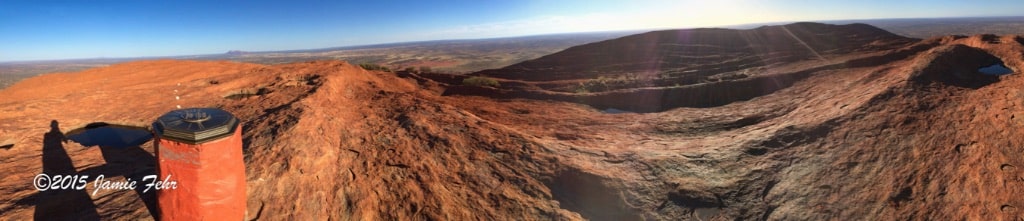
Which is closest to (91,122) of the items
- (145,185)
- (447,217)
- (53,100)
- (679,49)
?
(53,100)

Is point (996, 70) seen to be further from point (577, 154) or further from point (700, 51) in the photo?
point (700, 51)

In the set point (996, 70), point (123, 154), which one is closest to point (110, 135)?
point (123, 154)

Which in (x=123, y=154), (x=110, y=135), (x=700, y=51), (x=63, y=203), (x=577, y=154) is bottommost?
(x=577, y=154)

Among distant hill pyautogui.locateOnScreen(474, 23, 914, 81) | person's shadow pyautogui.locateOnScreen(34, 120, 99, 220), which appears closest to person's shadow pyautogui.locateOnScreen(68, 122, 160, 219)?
person's shadow pyautogui.locateOnScreen(34, 120, 99, 220)

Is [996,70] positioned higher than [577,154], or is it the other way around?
[996,70]

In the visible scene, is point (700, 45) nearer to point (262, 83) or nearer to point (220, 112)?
point (262, 83)

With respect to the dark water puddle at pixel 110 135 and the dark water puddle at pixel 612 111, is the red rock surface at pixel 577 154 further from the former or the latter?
the dark water puddle at pixel 612 111
